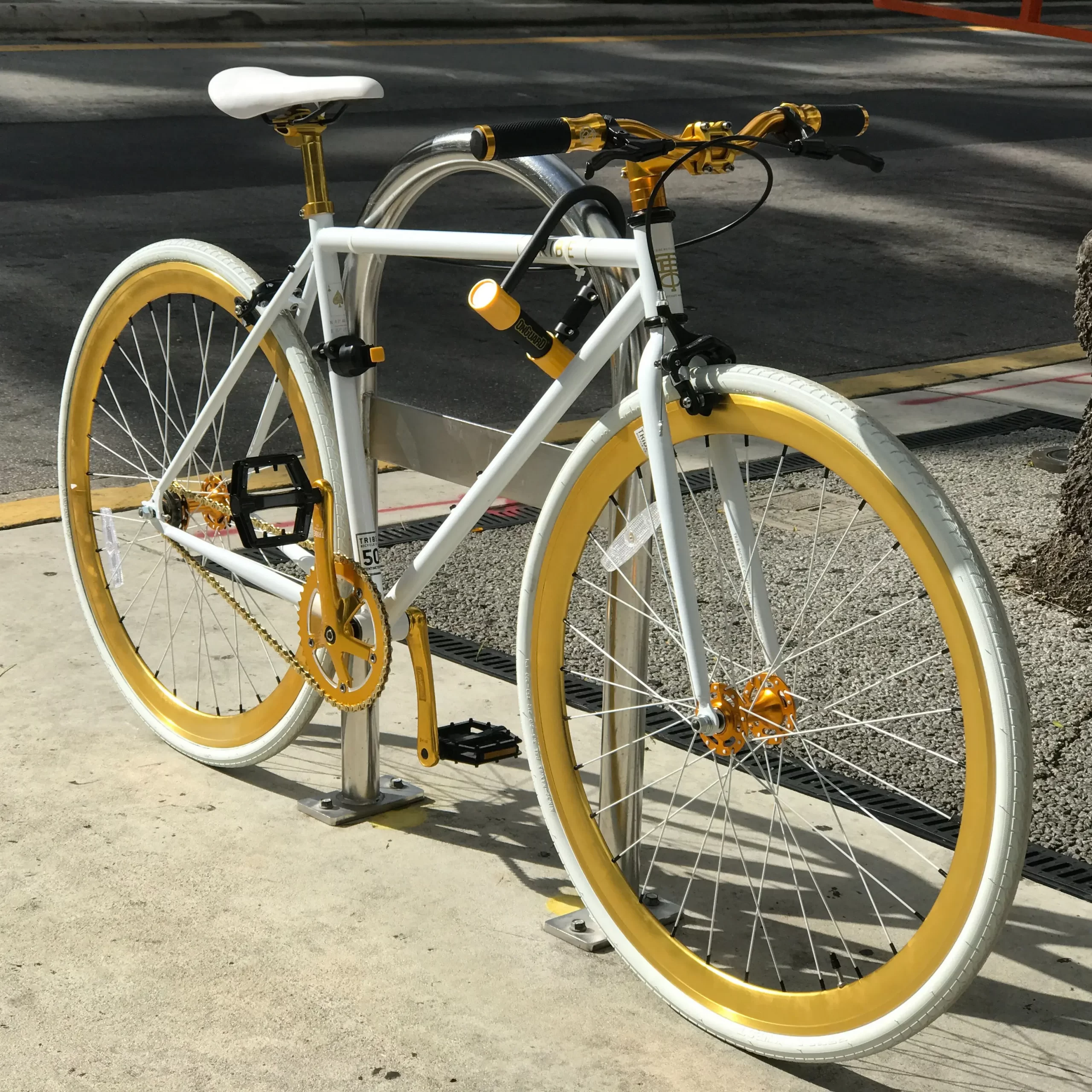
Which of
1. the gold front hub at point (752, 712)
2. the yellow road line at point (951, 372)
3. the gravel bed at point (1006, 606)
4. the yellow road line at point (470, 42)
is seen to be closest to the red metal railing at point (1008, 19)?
the yellow road line at point (951, 372)

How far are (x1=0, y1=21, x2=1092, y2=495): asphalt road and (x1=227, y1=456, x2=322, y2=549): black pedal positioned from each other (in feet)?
7.81

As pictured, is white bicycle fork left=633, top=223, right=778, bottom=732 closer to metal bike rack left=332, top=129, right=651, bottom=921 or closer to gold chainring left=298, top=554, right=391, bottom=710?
metal bike rack left=332, top=129, right=651, bottom=921

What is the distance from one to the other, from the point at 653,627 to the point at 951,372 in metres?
3.22

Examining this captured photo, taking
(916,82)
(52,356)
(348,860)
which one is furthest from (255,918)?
(916,82)

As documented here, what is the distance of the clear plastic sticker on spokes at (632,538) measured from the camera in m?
2.49

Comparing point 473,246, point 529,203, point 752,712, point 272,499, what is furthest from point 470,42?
point 752,712

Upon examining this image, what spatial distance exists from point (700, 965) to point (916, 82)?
52.9ft

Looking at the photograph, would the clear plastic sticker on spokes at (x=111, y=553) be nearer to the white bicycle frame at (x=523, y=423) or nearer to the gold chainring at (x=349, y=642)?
the white bicycle frame at (x=523, y=423)

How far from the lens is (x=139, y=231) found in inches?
339

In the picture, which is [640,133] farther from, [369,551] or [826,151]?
[369,551]

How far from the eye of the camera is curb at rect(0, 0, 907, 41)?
1667cm

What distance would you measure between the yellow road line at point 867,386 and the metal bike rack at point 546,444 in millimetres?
1610

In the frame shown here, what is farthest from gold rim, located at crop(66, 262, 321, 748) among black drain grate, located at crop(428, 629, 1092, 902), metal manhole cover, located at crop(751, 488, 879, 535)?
metal manhole cover, located at crop(751, 488, 879, 535)

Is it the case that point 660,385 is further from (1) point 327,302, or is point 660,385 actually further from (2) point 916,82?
(2) point 916,82
